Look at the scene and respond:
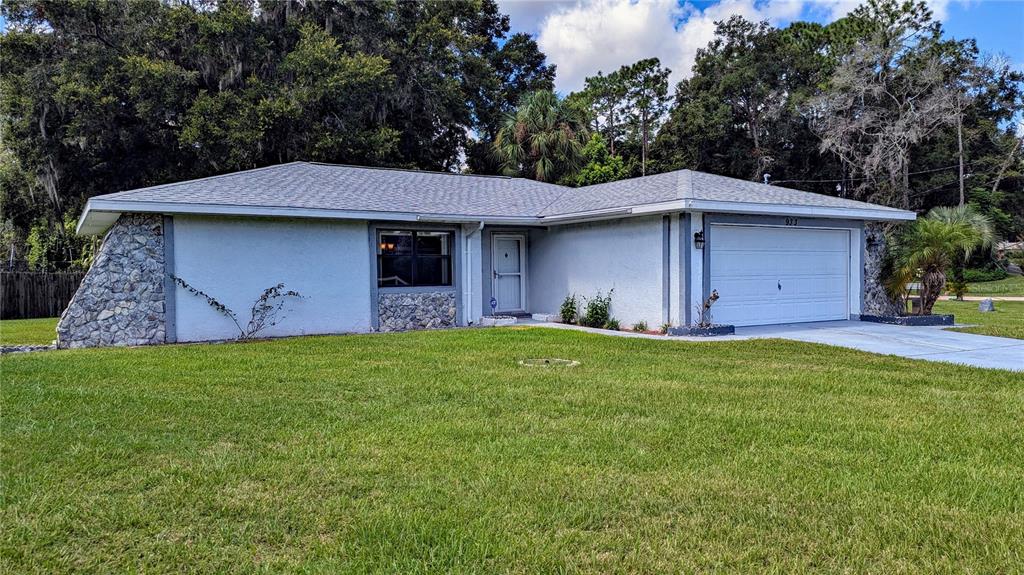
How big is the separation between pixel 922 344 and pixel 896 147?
72.8 ft

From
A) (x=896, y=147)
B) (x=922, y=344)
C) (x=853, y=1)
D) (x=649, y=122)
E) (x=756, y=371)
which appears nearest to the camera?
(x=756, y=371)

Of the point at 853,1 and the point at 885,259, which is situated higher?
the point at 853,1

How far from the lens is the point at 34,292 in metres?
18.0

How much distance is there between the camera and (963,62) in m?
29.9

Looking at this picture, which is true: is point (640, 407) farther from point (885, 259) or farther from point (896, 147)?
point (896, 147)

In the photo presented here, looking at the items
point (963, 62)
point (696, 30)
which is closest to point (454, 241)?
point (696, 30)

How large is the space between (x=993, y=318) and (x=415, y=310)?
12.5 m

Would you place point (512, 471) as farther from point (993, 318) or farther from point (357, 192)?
point (993, 318)

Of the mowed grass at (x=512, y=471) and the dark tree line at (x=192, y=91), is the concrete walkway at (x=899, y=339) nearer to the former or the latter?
the mowed grass at (x=512, y=471)

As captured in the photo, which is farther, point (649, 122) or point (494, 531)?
point (649, 122)

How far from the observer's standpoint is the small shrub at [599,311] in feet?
43.0

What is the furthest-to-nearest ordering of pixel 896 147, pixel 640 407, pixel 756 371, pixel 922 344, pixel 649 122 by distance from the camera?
pixel 649 122 → pixel 896 147 → pixel 922 344 → pixel 756 371 → pixel 640 407

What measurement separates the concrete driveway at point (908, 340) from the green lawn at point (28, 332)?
12.2 metres

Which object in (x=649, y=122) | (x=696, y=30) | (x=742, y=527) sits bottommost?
(x=742, y=527)
